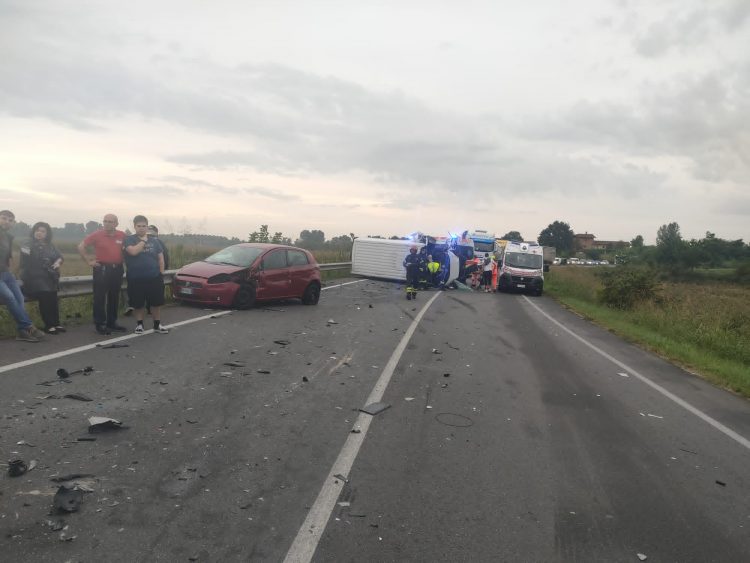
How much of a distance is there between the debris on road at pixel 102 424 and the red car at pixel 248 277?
720 centimetres

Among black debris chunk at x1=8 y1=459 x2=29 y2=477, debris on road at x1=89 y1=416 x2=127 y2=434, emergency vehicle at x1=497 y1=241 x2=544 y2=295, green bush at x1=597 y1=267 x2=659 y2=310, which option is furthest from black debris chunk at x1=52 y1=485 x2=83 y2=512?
emergency vehicle at x1=497 y1=241 x2=544 y2=295

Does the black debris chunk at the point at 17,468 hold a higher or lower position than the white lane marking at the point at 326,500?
higher

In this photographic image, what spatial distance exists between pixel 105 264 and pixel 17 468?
224 inches

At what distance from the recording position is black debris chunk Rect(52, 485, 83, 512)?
333 cm

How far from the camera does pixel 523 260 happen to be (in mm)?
25859

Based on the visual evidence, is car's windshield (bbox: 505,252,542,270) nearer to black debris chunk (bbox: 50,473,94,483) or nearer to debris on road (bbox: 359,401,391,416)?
debris on road (bbox: 359,401,391,416)

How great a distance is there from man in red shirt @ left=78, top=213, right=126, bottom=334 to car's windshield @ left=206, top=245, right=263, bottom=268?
3.75 meters

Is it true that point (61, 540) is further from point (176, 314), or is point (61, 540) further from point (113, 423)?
point (176, 314)

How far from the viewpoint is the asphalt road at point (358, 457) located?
3.24m

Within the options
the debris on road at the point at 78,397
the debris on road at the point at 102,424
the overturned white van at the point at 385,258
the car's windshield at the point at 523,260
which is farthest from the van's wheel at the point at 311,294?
the car's windshield at the point at 523,260

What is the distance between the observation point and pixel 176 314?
440 inches

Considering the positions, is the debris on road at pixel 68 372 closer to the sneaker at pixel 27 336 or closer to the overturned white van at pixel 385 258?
the sneaker at pixel 27 336

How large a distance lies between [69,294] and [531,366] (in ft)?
27.3

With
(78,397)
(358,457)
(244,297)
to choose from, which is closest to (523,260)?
(244,297)
